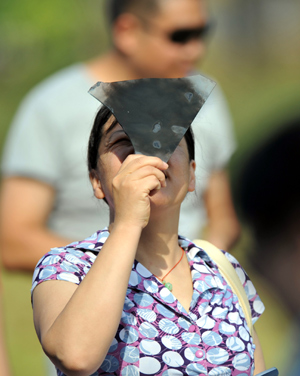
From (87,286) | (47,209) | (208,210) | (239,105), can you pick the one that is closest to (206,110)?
(208,210)

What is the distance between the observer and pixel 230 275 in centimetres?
175

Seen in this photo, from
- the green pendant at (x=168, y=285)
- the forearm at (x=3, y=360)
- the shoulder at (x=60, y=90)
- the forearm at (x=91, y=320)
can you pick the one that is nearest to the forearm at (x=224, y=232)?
the shoulder at (x=60, y=90)

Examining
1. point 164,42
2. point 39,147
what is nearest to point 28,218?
point 39,147

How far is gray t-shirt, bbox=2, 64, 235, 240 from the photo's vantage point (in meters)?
2.87

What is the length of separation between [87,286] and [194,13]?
2.15 metres

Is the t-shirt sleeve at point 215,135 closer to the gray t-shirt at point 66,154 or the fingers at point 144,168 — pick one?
the gray t-shirt at point 66,154

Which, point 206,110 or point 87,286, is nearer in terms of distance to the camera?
point 87,286

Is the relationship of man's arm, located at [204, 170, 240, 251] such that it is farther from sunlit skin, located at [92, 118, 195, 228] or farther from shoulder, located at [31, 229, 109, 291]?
shoulder, located at [31, 229, 109, 291]

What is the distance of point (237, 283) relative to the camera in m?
1.74

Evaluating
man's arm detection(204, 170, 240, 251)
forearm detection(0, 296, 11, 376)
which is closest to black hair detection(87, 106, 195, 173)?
forearm detection(0, 296, 11, 376)

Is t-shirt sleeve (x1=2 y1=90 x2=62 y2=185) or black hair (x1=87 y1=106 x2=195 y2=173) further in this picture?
t-shirt sleeve (x1=2 y1=90 x2=62 y2=185)

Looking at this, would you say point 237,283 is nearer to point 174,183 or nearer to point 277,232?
point 277,232

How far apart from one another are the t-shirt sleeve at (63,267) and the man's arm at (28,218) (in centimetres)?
136

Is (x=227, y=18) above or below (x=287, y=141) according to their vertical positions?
below
